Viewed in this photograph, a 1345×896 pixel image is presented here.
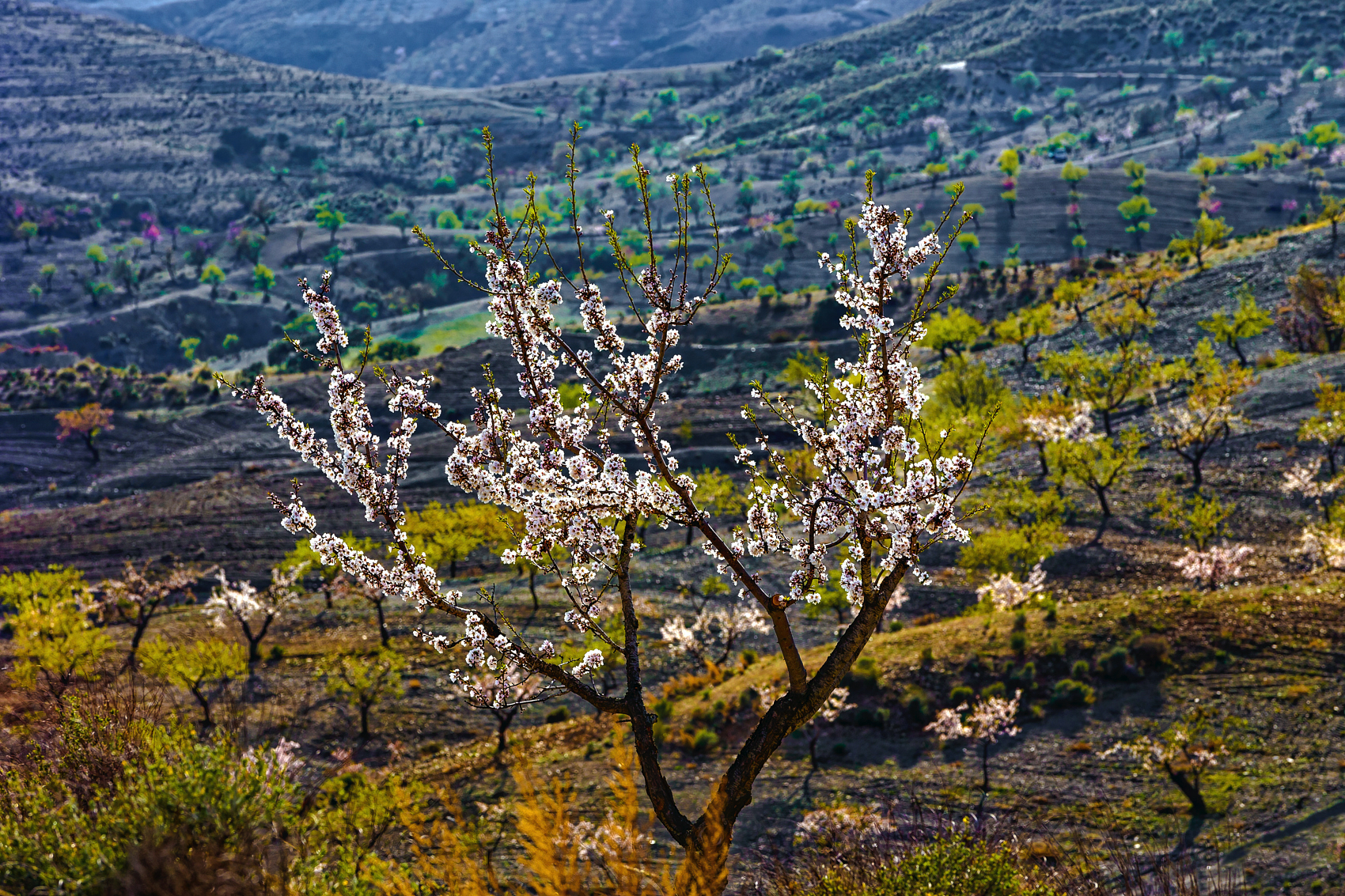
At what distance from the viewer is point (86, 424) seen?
92312mm

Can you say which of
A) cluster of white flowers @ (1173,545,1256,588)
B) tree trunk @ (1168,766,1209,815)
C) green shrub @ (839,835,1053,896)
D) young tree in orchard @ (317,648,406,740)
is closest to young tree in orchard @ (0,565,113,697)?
young tree in orchard @ (317,648,406,740)

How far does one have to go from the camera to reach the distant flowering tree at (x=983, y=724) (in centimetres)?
Answer: 2820

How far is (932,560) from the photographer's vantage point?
55406mm

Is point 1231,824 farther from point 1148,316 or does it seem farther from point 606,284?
point 606,284

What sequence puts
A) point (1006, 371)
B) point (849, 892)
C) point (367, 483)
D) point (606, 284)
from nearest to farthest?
point (367, 483) → point (849, 892) → point (1006, 371) → point (606, 284)

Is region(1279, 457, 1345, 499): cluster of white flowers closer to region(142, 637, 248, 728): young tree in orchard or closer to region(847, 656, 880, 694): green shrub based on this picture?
region(847, 656, 880, 694): green shrub

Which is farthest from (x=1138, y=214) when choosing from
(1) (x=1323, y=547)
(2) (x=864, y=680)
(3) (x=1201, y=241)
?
(2) (x=864, y=680)

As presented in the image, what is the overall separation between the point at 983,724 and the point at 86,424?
9419 centimetres

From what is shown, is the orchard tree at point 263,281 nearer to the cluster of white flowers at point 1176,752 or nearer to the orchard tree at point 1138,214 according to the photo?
the orchard tree at point 1138,214

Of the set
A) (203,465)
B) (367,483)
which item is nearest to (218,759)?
(367,483)

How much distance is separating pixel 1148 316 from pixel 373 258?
149366 mm

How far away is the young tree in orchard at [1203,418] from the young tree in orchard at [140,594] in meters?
58.3

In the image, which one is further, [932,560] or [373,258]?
[373,258]

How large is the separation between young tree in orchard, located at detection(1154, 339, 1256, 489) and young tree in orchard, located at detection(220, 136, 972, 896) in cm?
5235
